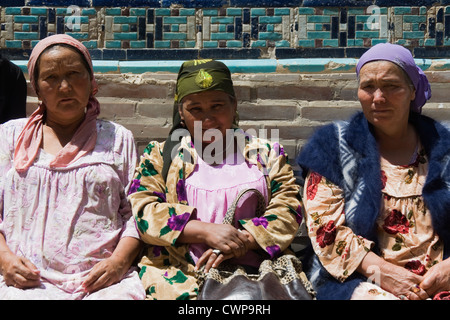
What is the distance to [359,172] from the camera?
3.41 m

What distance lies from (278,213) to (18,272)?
131 centimetres

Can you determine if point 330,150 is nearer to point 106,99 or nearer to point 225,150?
point 225,150

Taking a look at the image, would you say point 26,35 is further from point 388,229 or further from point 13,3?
point 388,229

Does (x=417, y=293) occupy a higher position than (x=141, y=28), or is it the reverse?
(x=141, y=28)

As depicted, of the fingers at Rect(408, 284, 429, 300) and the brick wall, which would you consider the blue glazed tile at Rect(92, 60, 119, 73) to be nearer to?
the brick wall

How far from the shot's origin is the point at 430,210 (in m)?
3.30

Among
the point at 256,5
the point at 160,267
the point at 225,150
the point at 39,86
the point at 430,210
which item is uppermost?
the point at 256,5

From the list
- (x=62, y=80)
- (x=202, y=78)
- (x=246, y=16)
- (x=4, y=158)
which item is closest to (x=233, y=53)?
(x=246, y=16)

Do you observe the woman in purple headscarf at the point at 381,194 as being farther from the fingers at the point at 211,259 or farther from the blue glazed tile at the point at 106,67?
the blue glazed tile at the point at 106,67

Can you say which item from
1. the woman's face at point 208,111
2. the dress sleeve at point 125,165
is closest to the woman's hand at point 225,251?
the dress sleeve at point 125,165

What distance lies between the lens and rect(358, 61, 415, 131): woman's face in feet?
11.1

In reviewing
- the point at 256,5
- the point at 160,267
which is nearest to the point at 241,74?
the point at 256,5

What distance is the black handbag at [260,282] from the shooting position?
2.95 meters

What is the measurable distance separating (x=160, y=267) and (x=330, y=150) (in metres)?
1.07
